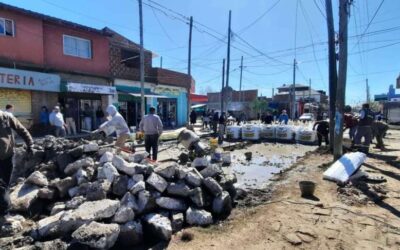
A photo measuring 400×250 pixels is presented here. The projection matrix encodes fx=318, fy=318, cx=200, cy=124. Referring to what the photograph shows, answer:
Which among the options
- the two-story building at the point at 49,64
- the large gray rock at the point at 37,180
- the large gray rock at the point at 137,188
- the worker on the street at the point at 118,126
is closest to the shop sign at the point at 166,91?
the two-story building at the point at 49,64

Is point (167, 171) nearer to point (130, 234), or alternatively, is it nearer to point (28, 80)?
point (130, 234)

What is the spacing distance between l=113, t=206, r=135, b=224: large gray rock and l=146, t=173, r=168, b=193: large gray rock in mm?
679

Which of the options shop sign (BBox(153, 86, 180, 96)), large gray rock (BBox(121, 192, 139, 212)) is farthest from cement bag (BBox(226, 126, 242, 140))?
large gray rock (BBox(121, 192, 139, 212))

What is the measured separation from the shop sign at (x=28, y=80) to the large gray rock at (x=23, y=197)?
1001cm

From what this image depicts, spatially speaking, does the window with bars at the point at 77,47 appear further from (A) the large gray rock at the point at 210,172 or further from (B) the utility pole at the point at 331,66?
(A) the large gray rock at the point at 210,172

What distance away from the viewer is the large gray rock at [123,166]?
5570 millimetres

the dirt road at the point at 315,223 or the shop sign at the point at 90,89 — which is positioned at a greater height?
the shop sign at the point at 90,89

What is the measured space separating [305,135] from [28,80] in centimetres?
1391

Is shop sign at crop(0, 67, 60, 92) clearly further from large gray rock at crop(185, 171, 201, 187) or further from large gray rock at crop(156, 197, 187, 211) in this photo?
large gray rock at crop(156, 197, 187, 211)

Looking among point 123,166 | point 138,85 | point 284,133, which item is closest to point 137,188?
point 123,166

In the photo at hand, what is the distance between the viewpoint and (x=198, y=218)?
16.3ft

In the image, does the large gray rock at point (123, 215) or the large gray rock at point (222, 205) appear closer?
the large gray rock at point (123, 215)

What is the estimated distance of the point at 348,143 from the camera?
492 inches

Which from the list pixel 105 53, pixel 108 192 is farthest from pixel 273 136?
pixel 108 192
